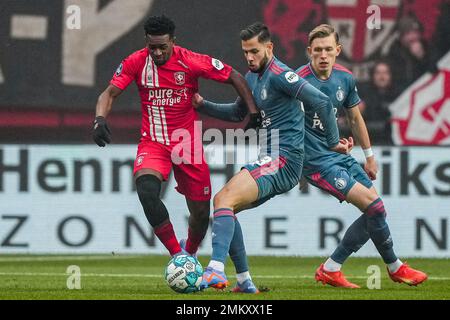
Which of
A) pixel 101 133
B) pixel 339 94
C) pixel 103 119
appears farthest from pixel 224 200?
pixel 339 94

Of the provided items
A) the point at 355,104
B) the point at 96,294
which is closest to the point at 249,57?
the point at 355,104

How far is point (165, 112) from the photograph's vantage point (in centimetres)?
1002

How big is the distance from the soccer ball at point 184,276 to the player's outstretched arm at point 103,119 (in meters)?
1.18

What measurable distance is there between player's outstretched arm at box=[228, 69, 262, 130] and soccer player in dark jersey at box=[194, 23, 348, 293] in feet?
0.15

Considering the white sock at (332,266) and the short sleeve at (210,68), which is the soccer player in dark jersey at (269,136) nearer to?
the short sleeve at (210,68)

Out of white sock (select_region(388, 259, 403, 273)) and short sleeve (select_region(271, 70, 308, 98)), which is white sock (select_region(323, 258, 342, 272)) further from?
short sleeve (select_region(271, 70, 308, 98))

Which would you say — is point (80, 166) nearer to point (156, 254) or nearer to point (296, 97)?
point (156, 254)

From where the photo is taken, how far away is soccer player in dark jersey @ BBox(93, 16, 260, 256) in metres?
9.55

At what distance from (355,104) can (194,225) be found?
172 cm

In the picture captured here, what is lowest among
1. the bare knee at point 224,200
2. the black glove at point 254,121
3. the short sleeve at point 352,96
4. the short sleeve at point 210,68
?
the bare knee at point 224,200

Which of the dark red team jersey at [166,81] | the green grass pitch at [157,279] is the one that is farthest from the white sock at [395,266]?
the dark red team jersey at [166,81]

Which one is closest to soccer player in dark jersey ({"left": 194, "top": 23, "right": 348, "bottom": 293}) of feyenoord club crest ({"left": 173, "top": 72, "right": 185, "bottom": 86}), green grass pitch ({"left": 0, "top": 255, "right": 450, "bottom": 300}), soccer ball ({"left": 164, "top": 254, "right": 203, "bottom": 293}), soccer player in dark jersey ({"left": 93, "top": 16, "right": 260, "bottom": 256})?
soccer player in dark jersey ({"left": 93, "top": 16, "right": 260, "bottom": 256})

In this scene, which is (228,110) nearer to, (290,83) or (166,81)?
(166,81)

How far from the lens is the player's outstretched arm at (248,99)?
367 inches
